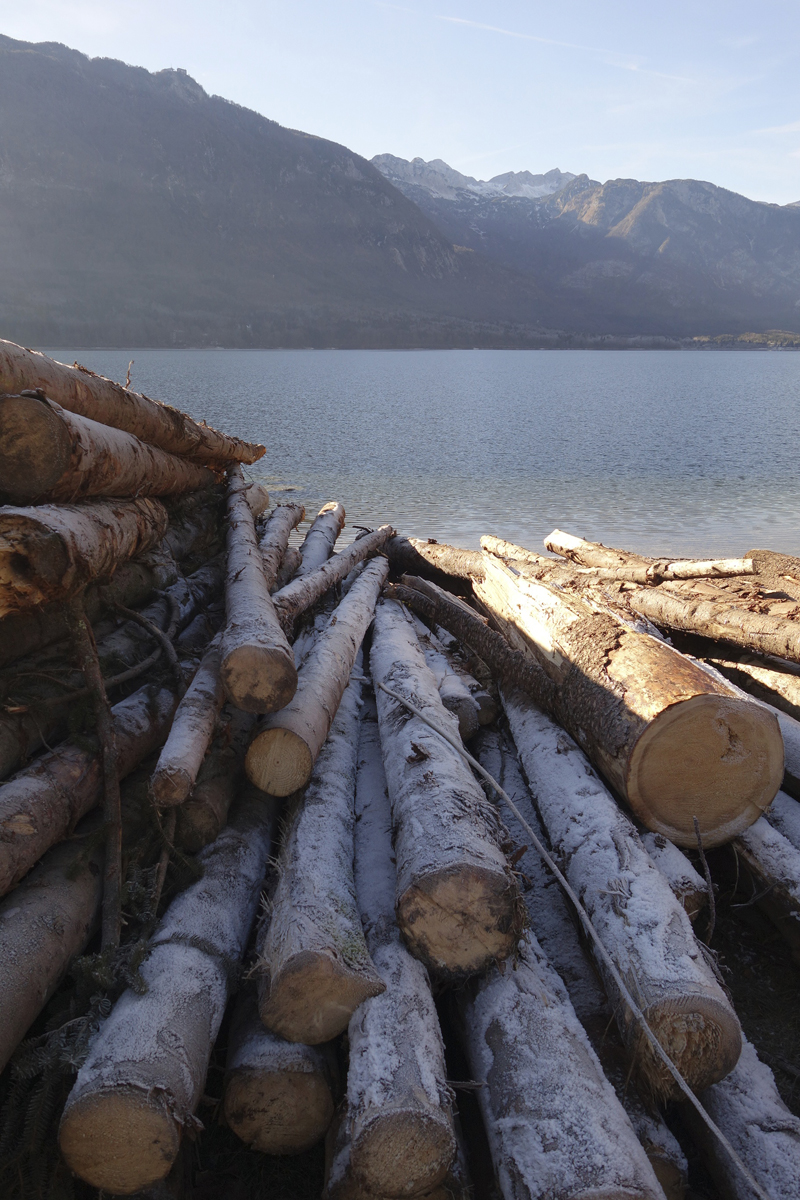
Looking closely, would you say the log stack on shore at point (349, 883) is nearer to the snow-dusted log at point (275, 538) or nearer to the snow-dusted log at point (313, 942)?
the snow-dusted log at point (313, 942)

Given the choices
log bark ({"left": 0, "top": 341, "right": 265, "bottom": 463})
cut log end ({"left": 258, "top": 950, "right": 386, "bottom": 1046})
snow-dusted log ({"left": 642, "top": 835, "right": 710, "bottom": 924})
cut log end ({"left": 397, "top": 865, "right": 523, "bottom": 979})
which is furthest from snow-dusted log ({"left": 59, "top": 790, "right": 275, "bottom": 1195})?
log bark ({"left": 0, "top": 341, "right": 265, "bottom": 463})

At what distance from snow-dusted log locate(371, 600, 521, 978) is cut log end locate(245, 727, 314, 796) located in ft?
1.64

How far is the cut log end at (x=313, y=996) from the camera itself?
2553 millimetres

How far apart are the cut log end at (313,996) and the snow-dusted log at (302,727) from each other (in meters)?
1.16

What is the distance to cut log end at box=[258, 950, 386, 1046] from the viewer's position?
2553 mm

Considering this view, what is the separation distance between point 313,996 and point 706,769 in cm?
242

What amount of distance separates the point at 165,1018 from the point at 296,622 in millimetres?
4128

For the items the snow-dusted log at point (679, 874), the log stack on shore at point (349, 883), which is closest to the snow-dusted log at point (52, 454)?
the log stack on shore at point (349, 883)

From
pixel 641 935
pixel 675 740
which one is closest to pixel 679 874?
pixel 675 740

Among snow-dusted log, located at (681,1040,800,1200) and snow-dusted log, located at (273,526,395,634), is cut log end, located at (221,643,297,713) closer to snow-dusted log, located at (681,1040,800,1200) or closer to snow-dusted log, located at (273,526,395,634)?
snow-dusted log, located at (273,526,395,634)

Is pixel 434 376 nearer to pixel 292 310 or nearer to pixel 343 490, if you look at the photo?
pixel 343 490

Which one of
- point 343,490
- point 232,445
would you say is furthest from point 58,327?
point 232,445

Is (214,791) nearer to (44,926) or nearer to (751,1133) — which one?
(44,926)

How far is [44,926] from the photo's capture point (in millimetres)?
2828
